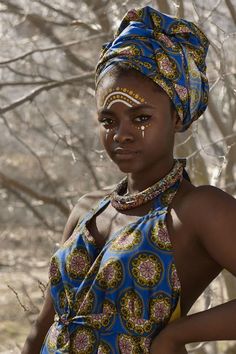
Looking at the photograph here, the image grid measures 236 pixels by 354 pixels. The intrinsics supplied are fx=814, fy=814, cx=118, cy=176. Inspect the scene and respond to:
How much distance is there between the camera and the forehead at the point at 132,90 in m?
2.05

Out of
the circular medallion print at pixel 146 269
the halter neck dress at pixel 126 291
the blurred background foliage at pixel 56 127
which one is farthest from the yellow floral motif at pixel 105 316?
the blurred background foliage at pixel 56 127

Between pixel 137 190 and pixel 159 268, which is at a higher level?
pixel 137 190

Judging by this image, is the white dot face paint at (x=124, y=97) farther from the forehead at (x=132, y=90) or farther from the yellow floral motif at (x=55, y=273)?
the yellow floral motif at (x=55, y=273)

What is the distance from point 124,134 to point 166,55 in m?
0.23

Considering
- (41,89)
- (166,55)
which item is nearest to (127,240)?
(166,55)

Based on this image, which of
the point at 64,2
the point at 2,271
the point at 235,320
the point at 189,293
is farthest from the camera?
the point at 2,271

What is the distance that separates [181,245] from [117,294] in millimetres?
198

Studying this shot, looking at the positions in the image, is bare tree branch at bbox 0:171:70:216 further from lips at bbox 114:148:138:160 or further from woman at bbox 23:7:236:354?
lips at bbox 114:148:138:160

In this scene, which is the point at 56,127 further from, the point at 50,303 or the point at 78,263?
the point at 78,263

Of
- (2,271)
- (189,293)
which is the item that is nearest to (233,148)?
(2,271)

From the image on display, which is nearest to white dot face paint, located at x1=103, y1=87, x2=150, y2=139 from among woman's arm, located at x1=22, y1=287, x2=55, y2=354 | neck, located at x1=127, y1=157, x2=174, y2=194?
neck, located at x1=127, y1=157, x2=174, y2=194

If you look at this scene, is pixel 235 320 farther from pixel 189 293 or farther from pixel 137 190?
pixel 137 190

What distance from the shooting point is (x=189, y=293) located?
206 cm

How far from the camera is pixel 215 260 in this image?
6.49ft
